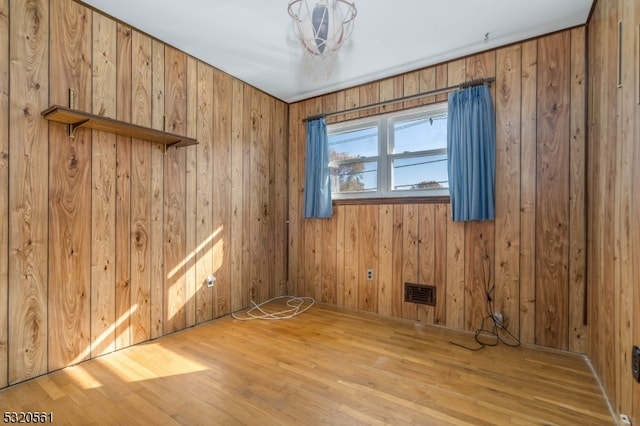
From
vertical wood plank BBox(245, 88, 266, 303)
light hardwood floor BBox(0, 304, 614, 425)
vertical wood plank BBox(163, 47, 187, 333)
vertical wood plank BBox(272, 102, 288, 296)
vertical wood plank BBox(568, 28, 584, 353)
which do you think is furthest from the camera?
vertical wood plank BBox(272, 102, 288, 296)

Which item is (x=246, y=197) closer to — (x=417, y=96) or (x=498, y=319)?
(x=417, y=96)

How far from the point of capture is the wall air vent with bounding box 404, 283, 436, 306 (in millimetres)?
2914

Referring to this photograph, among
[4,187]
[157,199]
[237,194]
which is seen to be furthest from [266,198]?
[4,187]

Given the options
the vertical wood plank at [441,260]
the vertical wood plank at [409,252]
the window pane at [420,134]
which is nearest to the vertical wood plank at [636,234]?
the vertical wood plank at [441,260]

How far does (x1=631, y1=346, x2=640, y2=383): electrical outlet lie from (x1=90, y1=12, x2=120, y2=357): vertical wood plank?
3106mm

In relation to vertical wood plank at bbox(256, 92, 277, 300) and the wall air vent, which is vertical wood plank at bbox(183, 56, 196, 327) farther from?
the wall air vent

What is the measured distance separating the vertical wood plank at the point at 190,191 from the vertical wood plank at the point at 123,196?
0.49 metres

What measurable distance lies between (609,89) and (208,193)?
313 cm

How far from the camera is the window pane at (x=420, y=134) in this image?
2.95 m

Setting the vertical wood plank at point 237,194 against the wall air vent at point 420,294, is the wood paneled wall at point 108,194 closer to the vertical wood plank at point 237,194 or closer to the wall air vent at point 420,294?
the vertical wood plank at point 237,194

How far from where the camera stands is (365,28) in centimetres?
238

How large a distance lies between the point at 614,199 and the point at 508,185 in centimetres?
95

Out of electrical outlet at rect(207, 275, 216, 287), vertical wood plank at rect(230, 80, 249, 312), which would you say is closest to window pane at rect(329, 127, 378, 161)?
vertical wood plank at rect(230, 80, 249, 312)

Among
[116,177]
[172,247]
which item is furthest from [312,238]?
[116,177]
